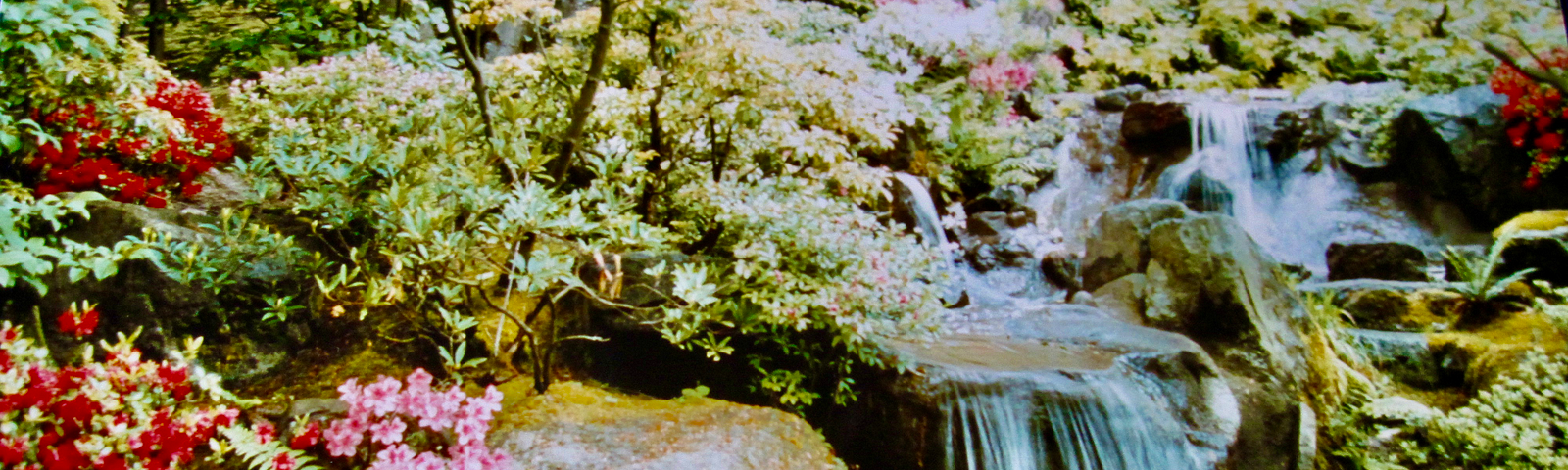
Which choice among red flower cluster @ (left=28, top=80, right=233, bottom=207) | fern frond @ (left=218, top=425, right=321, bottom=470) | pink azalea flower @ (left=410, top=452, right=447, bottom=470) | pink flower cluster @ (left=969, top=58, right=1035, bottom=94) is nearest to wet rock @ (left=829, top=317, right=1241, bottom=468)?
pink azalea flower @ (left=410, top=452, right=447, bottom=470)

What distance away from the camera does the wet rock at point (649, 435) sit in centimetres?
216

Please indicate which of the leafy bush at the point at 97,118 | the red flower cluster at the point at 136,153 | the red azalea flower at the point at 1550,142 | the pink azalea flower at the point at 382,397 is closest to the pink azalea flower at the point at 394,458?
the pink azalea flower at the point at 382,397

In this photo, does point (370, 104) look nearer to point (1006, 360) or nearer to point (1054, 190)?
point (1006, 360)

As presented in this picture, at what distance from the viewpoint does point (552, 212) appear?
2215 millimetres

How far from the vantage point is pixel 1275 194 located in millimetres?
6699

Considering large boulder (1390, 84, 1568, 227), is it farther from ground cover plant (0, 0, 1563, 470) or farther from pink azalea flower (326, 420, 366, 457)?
pink azalea flower (326, 420, 366, 457)

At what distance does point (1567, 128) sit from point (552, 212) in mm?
7005

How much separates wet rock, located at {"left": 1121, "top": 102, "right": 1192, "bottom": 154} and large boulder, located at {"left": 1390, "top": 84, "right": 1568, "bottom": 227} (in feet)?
5.73

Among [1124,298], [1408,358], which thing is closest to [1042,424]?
[1124,298]

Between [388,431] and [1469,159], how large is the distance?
25.8ft

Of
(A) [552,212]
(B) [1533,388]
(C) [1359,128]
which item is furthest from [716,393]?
(C) [1359,128]

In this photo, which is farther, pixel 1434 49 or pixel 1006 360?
pixel 1434 49

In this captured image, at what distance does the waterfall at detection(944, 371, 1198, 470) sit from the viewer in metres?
2.86

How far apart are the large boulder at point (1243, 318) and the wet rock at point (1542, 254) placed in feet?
5.61
